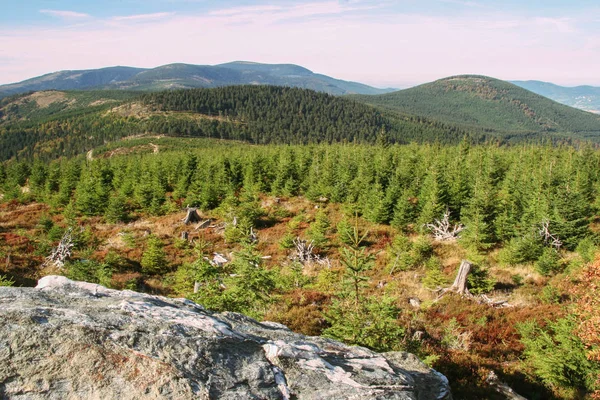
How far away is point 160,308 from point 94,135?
617 feet

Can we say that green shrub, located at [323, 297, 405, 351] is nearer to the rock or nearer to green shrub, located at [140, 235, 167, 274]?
the rock

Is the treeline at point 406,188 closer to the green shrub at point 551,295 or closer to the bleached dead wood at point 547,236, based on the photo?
the bleached dead wood at point 547,236

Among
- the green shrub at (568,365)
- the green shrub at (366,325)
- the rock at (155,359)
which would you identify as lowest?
the green shrub at (568,365)

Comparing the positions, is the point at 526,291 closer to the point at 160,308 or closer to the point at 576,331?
the point at 576,331

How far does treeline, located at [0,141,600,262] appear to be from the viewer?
66.8 feet

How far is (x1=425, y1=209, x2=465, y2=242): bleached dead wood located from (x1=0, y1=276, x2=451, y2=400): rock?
A: 19.3 metres

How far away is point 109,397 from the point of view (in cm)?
349

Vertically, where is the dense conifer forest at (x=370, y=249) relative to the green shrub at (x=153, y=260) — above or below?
above

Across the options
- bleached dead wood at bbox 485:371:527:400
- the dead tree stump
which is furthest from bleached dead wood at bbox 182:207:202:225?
bleached dead wood at bbox 485:371:527:400

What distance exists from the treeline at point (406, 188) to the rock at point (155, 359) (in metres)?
17.3

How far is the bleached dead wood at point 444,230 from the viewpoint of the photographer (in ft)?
75.5

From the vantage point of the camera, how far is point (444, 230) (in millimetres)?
23297

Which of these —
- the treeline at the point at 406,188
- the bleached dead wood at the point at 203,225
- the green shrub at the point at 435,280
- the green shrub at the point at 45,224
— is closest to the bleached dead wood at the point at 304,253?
the treeline at the point at 406,188

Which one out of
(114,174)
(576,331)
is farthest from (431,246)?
(114,174)
